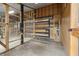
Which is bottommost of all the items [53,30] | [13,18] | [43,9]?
[53,30]

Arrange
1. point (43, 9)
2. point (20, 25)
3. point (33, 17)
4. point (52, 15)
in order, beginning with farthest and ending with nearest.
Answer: point (33, 17), point (43, 9), point (52, 15), point (20, 25)

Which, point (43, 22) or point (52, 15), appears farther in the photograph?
point (43, 22)

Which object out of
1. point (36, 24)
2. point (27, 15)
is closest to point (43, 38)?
point (36, 24)

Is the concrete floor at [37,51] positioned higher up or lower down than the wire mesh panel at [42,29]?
lower down

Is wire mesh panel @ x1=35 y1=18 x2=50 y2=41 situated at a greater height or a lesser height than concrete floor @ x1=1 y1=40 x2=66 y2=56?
greater

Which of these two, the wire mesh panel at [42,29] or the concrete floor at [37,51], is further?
the wire mesh panel at [42,29]

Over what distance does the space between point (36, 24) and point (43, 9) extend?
138cm

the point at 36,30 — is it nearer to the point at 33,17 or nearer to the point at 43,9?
the point at 33,17

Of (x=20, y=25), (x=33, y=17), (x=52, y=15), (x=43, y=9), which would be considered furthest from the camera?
(x=33, y=17)

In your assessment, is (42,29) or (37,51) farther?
(42,29)

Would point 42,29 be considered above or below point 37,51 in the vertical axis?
above

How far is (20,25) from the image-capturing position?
7.47 m

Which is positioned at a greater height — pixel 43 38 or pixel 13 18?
pixel 13 18

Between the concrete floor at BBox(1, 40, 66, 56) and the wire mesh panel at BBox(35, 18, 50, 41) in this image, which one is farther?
the wire mesh panel at BBox(35, 18, 50, 41)
